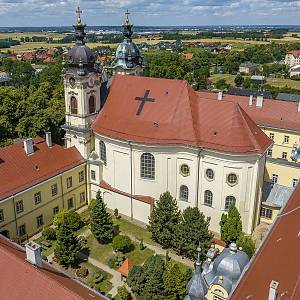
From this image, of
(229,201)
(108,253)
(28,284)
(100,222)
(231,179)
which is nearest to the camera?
(28,284)

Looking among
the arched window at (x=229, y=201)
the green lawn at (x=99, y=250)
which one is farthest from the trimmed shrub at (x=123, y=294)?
the arched window at (x=229, y=201)

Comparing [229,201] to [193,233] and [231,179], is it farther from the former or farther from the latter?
[193,233]

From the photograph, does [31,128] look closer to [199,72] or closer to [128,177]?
[128,177]

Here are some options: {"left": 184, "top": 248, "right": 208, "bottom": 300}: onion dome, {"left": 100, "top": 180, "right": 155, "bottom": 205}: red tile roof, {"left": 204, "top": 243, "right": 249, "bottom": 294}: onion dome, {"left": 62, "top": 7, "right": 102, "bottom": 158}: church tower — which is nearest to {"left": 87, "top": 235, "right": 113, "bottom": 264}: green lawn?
{"left": 100, "top": 180, "right": 155, "bottom": 205}: red tile roof

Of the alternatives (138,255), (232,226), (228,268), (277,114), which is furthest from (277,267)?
(277,114)

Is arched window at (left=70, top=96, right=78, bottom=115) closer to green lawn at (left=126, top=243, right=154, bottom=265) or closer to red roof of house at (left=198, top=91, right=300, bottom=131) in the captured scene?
green lawn at (left=126, top=243, right=154, bottom=265)

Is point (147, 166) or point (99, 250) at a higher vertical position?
point (147, 166)

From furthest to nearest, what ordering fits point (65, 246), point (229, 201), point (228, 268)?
point (229, 201)
point (65, 246)
point (228, 268)

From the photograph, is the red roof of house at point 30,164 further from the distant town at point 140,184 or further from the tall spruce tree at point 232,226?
the tall spruce tree at point 232,226

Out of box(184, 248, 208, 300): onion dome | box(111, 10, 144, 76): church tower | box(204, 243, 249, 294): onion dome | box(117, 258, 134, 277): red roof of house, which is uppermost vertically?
box(111, 10, 144, 76): church tower
